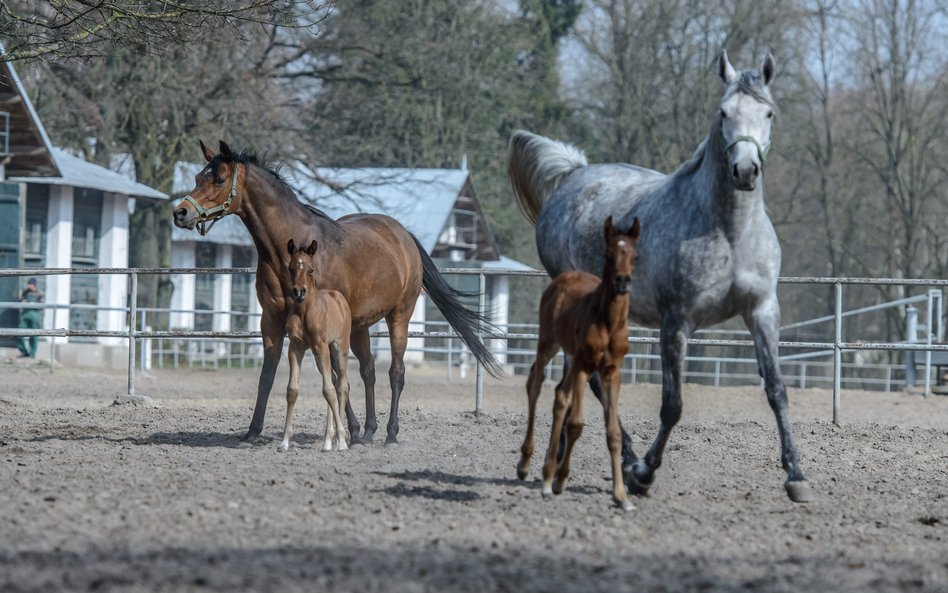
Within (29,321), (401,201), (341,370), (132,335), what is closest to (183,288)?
(401,201)

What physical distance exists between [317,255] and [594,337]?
3.41 m

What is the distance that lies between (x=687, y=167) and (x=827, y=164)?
31728mm

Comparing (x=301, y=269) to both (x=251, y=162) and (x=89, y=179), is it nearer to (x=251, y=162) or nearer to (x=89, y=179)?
(x=251, y=162)

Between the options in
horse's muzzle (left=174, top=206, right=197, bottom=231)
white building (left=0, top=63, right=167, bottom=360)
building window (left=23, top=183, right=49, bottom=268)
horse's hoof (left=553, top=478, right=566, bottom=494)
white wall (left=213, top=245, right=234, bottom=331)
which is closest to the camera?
horse's hoof (left=553, top=478, right=566, bottom=494)

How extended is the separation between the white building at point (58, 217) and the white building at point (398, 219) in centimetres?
196

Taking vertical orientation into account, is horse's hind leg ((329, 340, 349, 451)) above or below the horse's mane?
below

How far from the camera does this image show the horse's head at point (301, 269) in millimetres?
8102

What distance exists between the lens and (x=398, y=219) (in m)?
36.8

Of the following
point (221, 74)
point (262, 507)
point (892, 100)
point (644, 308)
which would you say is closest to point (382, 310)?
point (644, 308)

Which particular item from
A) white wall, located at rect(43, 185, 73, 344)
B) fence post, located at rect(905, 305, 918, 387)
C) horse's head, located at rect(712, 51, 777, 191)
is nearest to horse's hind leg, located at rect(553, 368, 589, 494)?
horse's head, located at rect(712, 51, 777, 191)

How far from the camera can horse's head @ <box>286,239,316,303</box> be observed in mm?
8102

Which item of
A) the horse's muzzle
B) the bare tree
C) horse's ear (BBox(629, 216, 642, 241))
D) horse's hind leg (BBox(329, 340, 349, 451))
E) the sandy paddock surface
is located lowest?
the sandy paddock surface

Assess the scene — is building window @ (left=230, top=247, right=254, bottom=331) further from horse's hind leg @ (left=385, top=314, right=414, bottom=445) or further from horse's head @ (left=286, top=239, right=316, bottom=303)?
horse's head @ (left=286, top=239, right=316, bottom=303)

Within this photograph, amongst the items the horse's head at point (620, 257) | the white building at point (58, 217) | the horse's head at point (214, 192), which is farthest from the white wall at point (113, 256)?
the horse's head at point (620, 257)
